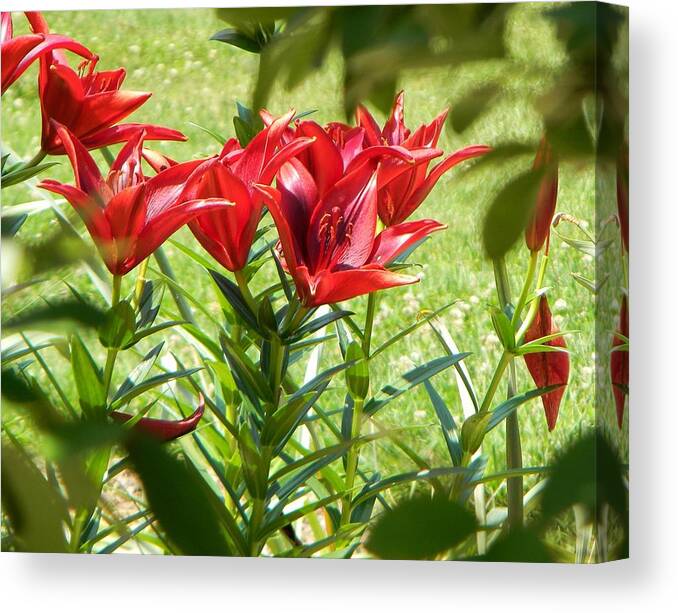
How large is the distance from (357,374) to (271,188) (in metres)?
0.30

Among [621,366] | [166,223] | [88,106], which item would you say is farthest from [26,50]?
[621,366]

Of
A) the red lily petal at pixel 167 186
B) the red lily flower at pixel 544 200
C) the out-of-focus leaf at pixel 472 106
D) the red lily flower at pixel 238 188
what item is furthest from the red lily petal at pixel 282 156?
the red lily flower at pixel 544 200

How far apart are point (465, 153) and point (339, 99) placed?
0.20 meters

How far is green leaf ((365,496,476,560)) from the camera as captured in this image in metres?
1.93

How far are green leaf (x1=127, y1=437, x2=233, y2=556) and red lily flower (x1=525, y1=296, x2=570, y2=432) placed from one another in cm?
51

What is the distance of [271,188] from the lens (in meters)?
1.89

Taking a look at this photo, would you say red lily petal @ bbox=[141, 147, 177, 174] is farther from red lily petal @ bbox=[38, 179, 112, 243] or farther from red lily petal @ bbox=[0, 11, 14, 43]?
red lily petal @ bbox=[0, 11, 14, 43]

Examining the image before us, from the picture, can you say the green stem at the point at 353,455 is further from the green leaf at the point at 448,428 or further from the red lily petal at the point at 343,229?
the red lily petal at the point at 343,229

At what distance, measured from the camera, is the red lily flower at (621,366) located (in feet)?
6.31

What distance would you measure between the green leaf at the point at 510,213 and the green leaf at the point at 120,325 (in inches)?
21.1

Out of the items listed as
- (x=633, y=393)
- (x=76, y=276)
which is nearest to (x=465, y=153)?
(x=633, y=393)

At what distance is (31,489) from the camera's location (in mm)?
2037

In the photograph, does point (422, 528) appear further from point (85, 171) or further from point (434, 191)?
point (85, 171)

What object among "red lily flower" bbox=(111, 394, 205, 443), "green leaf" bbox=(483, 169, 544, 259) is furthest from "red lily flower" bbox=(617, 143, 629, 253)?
"red lily flower" bbox=(111, 394, 205, 443)
